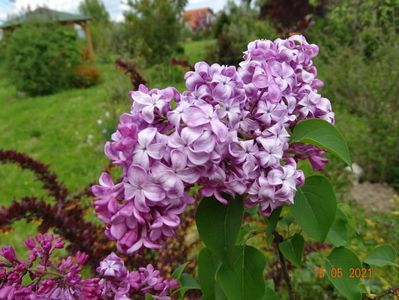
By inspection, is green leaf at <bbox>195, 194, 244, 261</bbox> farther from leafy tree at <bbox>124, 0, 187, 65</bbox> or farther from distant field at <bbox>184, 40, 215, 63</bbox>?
leafy tree at <bbox>124, 0, 187, 65</bbox>

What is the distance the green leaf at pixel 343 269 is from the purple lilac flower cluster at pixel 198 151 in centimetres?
35

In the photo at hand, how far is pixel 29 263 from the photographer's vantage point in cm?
93

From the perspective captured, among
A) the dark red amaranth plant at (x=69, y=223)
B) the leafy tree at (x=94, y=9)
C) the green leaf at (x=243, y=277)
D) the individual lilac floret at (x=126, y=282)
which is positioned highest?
the green leaf at (x=243, y=277)

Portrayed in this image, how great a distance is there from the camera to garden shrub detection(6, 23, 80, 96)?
40.1 ft

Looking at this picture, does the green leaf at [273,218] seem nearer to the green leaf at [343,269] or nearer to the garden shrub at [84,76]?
the green leaf at [343,269]

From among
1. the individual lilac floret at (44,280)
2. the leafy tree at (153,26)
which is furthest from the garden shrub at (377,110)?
the leafy tree at (153,26)

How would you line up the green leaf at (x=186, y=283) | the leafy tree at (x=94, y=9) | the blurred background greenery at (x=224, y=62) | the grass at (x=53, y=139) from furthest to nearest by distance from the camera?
the leafy tree at (x=94, y=9) → the grass at (x=53, y=139) → the blurred background greenery at (x=224, y=62) → the green leaf at (x=186, y=283)

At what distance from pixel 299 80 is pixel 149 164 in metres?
0.39

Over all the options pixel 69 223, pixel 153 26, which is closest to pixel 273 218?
pixel 69 223

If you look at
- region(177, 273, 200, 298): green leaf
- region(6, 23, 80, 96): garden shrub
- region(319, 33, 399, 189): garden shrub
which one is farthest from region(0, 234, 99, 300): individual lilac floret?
region(6, 23, 80, 96): garden shrub

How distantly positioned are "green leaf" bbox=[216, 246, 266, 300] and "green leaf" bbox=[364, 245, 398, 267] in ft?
1.47

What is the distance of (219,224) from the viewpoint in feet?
2.75

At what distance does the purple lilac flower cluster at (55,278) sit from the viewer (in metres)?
0.88

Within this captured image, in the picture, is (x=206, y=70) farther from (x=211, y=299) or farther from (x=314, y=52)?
(x=211, y=299)
